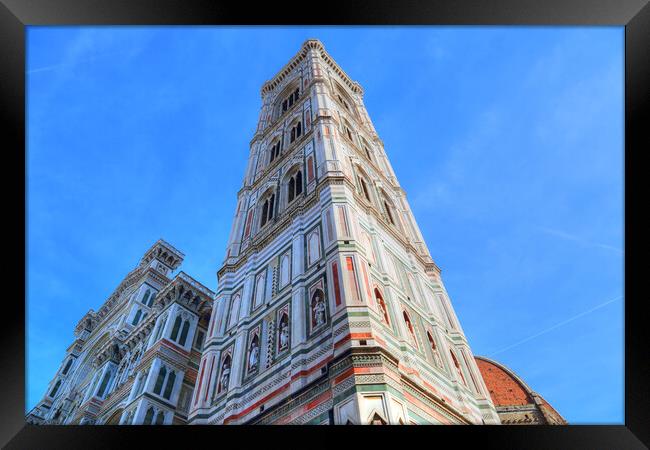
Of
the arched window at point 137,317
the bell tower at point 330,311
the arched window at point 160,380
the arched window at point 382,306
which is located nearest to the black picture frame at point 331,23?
the bell tower at point 330,311

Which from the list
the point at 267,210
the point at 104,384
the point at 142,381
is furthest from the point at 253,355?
the point at 104,384

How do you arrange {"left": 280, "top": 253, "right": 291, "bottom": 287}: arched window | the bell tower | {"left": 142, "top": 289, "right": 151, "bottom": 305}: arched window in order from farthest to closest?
{"left": 142, "top": 289, "right": 151, "bottom": 305}: arched window → {"left": 280, "top": 253, "right": 291, "bottom": 287}: arched window → the bell tower

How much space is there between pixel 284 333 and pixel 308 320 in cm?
91

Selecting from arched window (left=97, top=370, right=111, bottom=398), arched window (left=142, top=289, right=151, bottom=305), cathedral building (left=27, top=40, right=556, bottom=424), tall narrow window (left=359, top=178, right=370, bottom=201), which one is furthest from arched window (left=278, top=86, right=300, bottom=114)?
arched window (left=97, top=370, right=111, bottom=398)

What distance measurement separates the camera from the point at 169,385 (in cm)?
1697

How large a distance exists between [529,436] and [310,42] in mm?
30848

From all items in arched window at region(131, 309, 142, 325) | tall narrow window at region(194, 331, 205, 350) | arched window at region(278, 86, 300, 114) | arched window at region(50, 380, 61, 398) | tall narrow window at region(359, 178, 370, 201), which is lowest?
tall narrow window at region(194, 331, 205, 350)

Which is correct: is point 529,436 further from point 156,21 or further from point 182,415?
point 182,415

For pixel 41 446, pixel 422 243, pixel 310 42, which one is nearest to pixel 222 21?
pixel 41 446

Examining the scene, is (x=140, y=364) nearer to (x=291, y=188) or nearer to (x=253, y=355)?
(x=253, y=355)

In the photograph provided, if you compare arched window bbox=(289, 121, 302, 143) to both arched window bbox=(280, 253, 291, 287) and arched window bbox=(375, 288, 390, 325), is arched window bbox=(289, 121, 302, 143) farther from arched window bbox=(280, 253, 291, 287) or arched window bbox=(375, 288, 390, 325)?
arched window bbox=(375, 288, 390, 325)

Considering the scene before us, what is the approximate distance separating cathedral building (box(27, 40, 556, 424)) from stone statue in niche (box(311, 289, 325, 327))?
42mm

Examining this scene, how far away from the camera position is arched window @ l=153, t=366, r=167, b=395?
1643 centimetres

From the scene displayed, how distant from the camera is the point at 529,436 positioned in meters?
4.12
